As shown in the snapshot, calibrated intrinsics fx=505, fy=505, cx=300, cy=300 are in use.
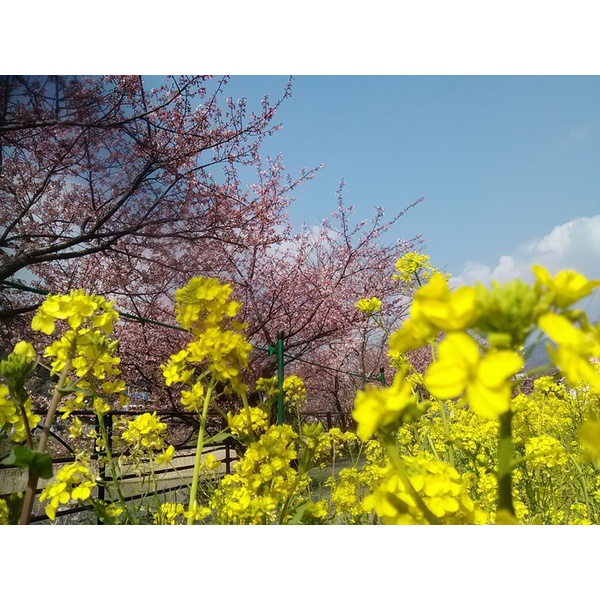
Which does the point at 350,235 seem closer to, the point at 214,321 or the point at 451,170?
the point at 451,170

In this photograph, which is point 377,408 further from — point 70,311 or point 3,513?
point 3,513

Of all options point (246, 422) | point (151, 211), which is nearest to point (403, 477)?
point (246, 422)

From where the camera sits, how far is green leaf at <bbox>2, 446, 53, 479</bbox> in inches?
16.1

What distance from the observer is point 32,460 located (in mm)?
417

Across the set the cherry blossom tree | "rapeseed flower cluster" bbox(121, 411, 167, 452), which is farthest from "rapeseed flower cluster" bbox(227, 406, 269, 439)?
the cherry blossom tree

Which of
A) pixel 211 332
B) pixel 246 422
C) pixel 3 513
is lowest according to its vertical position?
pixel 3 513

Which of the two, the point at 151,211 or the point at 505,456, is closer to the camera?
the point at 505,456

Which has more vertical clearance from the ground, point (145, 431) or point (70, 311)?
point (70, 311)

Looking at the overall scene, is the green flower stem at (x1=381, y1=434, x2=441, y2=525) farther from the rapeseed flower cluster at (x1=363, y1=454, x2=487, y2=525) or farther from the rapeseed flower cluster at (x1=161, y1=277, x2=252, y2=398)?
the rapeseed flower cluster at (x1=161, y1=277, x2=252, y2=398)

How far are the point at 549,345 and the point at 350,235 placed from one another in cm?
379

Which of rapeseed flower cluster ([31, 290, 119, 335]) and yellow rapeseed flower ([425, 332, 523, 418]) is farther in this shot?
rapeseed flower cluster ([31, 290, 119, 335])

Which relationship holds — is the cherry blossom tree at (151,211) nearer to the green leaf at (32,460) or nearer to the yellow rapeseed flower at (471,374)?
the green leaf at (32,460)
